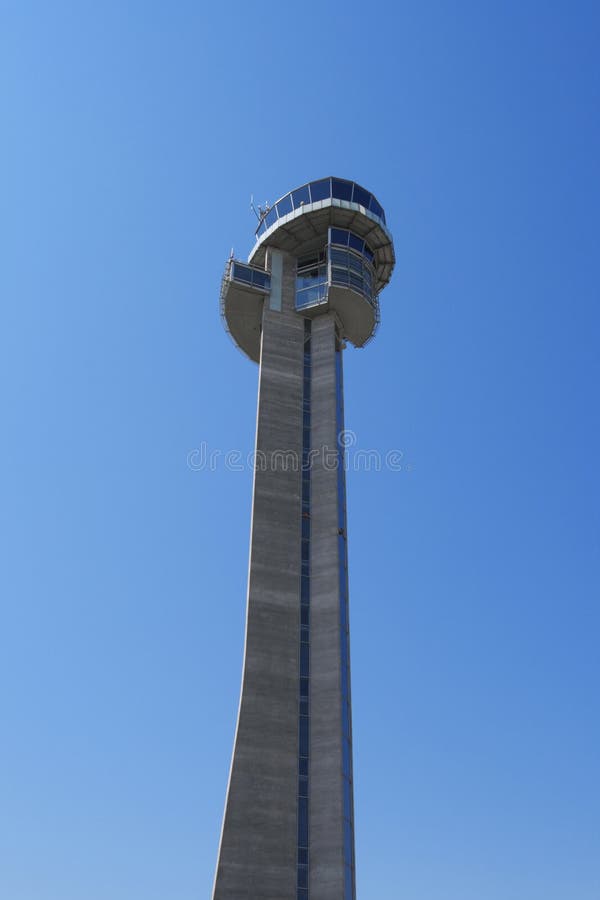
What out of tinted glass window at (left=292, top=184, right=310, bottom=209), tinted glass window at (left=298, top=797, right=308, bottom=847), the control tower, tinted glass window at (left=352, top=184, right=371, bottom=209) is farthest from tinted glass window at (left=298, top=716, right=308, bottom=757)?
tinted glass window at (left=352, top=184, right=371, bottom=209)

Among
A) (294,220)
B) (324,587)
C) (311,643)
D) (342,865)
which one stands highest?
(294,220)

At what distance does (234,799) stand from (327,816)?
527 centimetres

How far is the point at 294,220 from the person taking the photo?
64.7 m

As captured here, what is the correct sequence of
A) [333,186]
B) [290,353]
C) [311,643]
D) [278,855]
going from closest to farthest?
[278,855] → [311,643] → [290,353] → [333,186]

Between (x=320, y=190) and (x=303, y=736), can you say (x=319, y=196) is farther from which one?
(x=303, y=736)

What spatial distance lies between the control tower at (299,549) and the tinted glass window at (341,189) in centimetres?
12

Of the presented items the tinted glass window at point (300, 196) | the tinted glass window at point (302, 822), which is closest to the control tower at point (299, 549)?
the tinted glass window at point (302, 822)

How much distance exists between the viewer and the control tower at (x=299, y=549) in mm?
44688

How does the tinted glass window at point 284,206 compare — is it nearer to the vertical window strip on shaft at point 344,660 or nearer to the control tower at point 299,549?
the control tower at point 299,549

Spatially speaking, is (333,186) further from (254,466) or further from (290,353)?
(254,466)

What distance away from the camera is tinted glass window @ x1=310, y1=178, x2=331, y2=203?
65250 mm

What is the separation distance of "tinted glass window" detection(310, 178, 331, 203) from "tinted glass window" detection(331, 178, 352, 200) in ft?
1.54

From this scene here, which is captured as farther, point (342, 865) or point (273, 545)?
point (273, 545)

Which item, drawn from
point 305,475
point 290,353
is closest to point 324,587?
point 305,475
